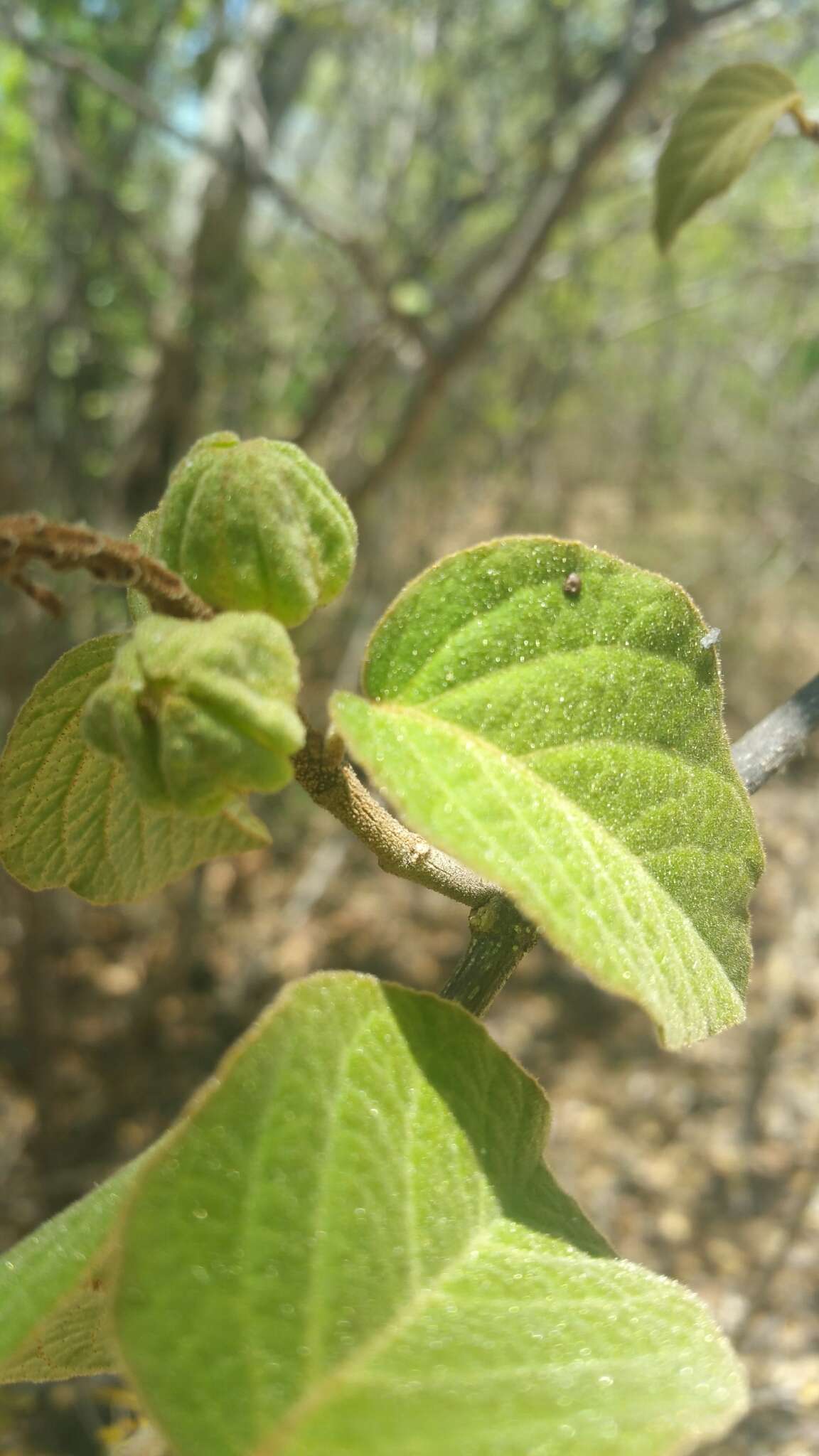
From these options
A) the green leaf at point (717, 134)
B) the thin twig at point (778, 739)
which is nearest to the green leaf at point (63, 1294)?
the thin twig at point (778, 739)

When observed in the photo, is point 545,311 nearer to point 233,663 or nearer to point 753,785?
point 753,785

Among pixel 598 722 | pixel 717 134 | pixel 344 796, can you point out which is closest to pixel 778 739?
pixel 598 722

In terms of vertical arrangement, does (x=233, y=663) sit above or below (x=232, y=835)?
above

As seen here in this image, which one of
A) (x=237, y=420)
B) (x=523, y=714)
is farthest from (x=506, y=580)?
(x=237, y=420)

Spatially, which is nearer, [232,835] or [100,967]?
[232,835]

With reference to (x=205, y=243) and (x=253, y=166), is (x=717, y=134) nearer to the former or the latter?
(x=253, y=166)

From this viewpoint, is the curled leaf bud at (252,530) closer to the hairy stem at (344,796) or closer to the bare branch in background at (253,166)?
the hairy stem at (344,796)

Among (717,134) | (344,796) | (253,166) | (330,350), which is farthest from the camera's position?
(330,350)
